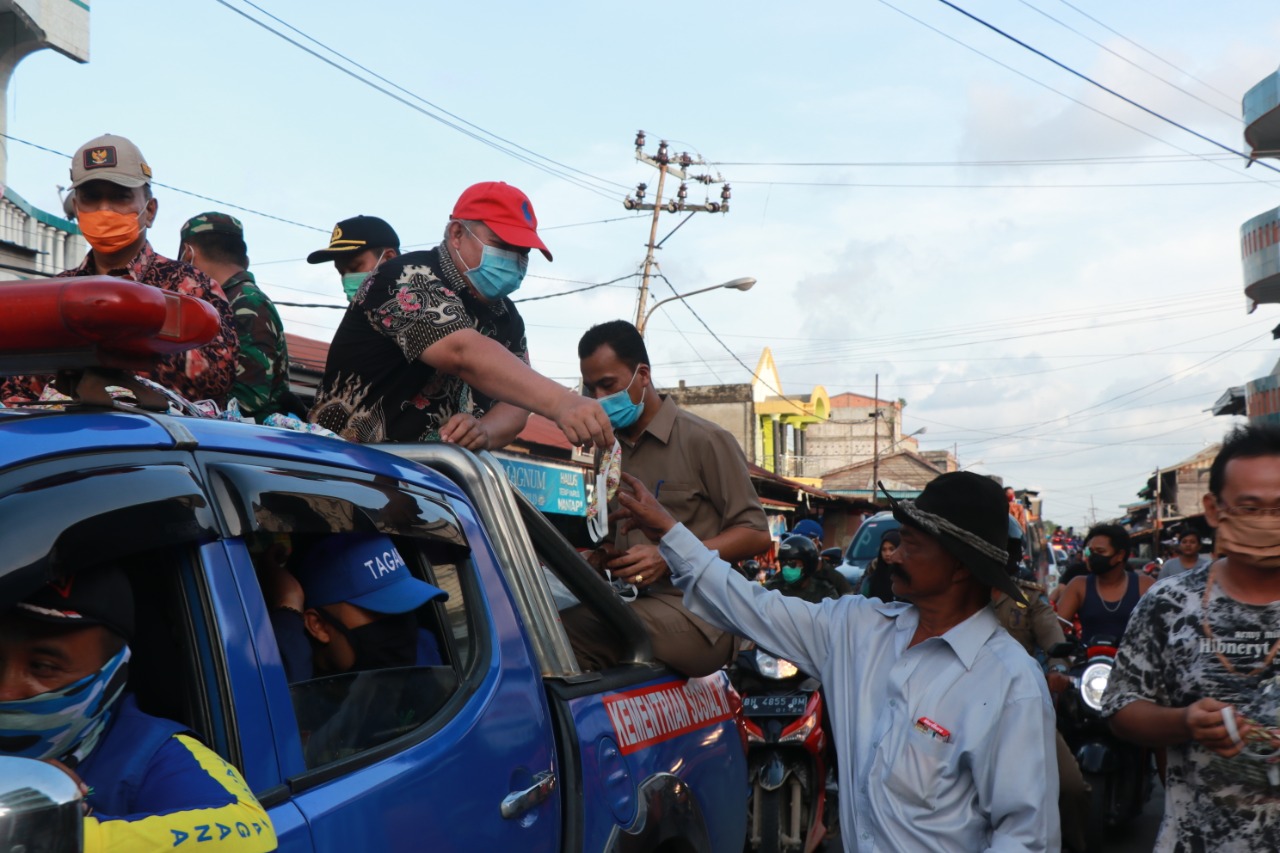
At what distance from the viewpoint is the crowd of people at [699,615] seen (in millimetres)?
1915

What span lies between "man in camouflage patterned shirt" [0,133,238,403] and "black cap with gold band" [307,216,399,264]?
1317 mm

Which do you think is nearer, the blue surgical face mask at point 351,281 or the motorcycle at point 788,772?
the blue surgical face mask at point 351,281

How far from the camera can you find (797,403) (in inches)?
2105

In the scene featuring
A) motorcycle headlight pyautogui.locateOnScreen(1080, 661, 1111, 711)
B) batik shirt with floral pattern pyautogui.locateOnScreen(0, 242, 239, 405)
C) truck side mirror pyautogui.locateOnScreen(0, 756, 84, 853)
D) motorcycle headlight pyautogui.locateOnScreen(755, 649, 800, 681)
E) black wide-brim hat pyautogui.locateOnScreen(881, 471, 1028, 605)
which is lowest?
motorcycle headlight pyautogui.locateOnScreen(1080, 661, 1111, 711)

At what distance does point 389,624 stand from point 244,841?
3.18 feet

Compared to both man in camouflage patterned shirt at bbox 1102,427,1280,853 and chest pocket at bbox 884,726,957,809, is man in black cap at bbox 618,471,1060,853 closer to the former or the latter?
chest pocket at bbox 884,726,957,809

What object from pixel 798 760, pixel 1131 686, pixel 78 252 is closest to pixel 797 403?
pixel 78 252

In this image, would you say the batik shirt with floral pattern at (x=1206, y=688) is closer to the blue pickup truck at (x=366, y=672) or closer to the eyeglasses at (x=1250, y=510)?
the eyeglasses at (x=1250, y=510)

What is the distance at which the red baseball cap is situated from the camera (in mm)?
3951

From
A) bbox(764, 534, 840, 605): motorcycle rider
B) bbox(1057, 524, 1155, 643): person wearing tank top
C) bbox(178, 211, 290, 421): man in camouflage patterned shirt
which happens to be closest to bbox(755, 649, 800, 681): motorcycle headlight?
bbox(764, 534, 840, 605): motorcycle rider

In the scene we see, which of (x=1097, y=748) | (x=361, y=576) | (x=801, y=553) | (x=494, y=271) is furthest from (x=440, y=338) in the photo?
(x=801, y=553)

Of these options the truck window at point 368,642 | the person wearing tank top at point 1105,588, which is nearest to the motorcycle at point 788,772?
the person wearing tank top at point 1105,588

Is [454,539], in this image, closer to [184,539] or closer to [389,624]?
[389,624]

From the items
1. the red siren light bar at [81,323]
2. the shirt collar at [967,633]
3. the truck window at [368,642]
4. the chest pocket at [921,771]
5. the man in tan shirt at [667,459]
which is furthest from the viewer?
the man in tan shirt at [667,459]
